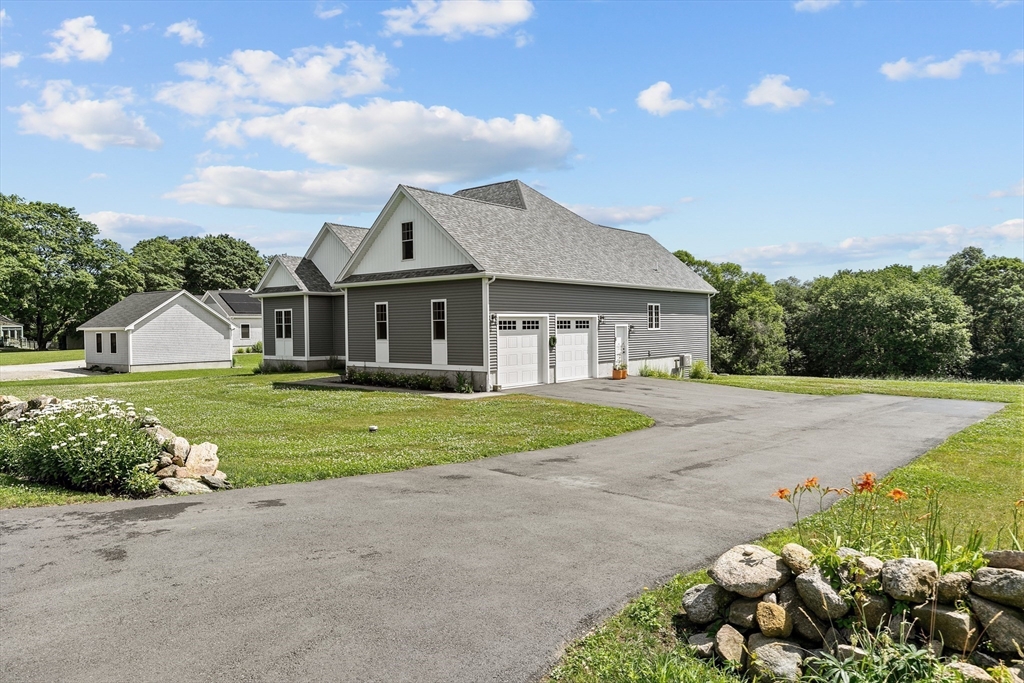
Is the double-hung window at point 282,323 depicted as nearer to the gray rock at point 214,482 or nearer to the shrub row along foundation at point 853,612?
the gray rock at point 214,482

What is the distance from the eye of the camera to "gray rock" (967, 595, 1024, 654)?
380cm

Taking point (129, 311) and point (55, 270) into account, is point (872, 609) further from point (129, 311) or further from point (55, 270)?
point (55, 270)

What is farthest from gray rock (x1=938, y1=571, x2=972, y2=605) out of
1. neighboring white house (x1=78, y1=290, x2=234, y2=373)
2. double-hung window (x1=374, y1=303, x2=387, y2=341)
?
neighboring white house (x1=78, y1=290, x2=234, y2=373)

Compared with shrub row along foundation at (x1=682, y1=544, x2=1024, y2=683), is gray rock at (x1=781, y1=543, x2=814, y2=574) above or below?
above

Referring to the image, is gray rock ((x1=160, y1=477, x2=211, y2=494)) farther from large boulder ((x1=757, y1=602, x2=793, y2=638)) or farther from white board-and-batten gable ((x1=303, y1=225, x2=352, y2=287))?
white board-and-batten gable ((x1=303, y1=225, x2=352, y2=287))

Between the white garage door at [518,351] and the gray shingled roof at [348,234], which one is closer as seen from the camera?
the white garage door at [518,351]

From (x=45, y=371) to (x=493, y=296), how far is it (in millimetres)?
27627

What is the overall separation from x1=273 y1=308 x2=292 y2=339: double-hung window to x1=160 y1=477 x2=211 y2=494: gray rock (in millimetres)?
23339

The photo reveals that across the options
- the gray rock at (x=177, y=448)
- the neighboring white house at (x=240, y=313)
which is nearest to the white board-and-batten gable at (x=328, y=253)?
the gray rock at (x=177, y=448)

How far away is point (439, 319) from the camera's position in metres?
22.9

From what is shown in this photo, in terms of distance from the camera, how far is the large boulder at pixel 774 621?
4.25 metres

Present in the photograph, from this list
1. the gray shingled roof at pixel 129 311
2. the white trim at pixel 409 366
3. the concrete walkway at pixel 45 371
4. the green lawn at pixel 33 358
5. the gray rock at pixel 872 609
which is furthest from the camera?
the green lawn at pixel 33 358

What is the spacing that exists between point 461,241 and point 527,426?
31.0 feet

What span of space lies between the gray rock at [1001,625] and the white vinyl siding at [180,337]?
3876 cm
